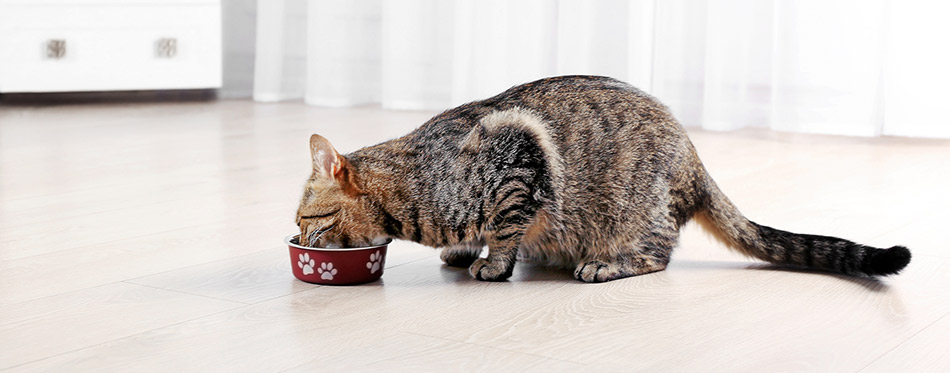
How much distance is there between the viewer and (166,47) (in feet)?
15.0

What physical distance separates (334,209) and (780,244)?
779mm

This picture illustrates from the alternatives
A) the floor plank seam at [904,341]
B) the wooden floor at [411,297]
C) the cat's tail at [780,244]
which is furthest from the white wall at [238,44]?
the floor plank seam at [904,341]

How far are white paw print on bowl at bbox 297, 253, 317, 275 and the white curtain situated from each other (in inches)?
93.7

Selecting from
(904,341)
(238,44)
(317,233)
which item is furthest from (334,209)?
(238,44)

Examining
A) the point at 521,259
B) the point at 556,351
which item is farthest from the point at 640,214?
the point at 556,351

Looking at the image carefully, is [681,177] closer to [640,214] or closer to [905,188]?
[640,214]

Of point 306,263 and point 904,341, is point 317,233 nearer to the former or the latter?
point 306,263

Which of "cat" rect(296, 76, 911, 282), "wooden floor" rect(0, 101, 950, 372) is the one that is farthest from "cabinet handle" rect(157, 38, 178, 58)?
"cat" rect(296, 76, 911, 282)

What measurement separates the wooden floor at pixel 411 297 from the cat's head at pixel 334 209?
0.09 metres

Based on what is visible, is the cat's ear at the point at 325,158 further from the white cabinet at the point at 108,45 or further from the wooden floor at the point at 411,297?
the white cabinet at the point at 108,45

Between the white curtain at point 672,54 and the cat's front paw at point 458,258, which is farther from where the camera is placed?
the white curtain at point 672,54

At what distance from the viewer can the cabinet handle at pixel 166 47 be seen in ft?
15.0

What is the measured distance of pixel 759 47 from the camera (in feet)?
12.1

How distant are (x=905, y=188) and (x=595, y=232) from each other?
1228 millimetres
